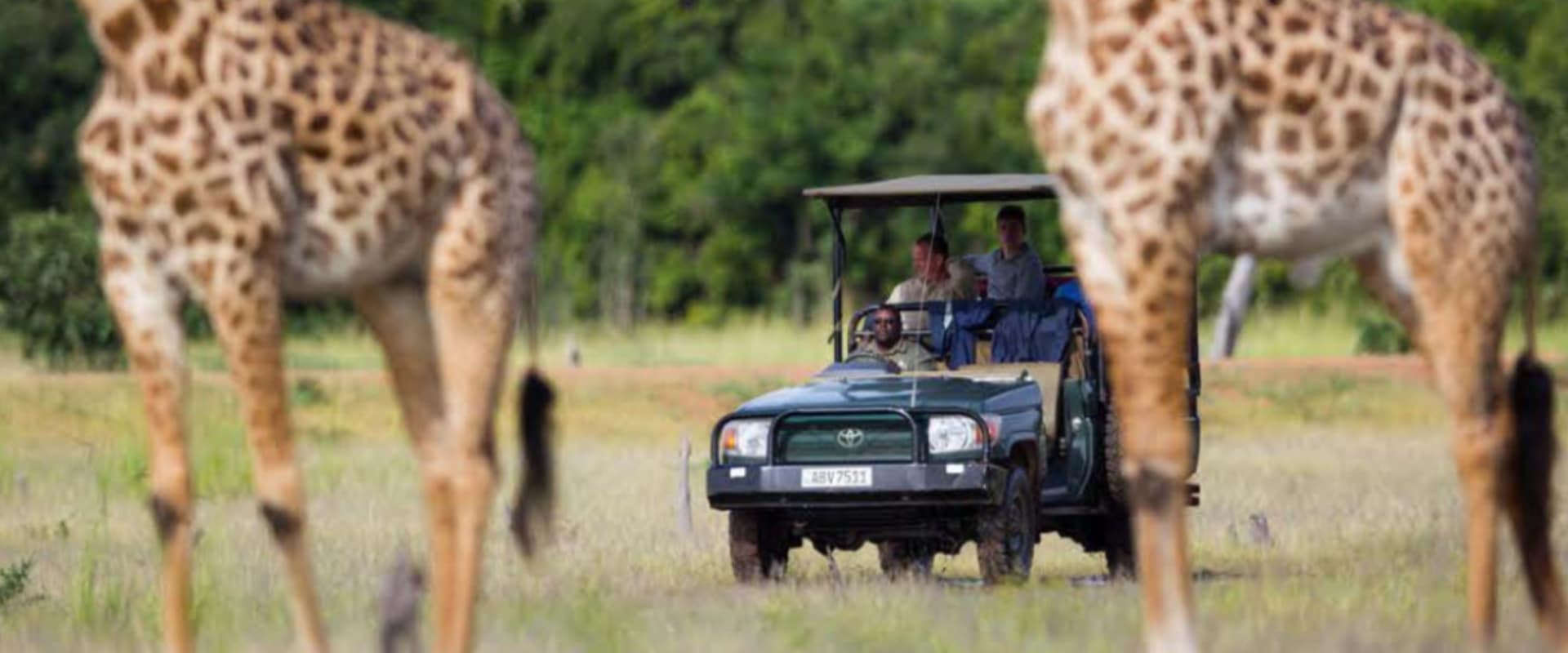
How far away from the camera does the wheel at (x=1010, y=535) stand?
1545 cm

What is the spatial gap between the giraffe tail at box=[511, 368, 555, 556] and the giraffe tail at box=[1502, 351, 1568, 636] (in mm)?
2860

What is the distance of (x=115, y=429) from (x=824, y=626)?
17.3 m

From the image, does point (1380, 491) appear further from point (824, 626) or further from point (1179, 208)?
point (1179, 208)

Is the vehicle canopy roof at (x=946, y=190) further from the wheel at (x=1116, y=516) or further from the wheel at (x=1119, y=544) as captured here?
the wheel at (x=1119, y=544)

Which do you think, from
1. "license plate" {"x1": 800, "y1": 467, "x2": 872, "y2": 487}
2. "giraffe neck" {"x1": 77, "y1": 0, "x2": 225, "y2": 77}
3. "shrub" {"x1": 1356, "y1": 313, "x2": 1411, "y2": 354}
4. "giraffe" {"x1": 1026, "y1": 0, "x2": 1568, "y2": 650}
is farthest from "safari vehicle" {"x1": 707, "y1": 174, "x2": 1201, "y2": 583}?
"shrub" {"x1": 1356, "y1": 313, "x2": 1411, "y2": 354}

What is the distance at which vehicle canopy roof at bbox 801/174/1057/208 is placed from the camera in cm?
1684

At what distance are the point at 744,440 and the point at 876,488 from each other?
0.82 metres

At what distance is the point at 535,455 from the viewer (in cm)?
890

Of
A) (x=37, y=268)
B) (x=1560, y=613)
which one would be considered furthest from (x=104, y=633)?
(x=37, y=268)

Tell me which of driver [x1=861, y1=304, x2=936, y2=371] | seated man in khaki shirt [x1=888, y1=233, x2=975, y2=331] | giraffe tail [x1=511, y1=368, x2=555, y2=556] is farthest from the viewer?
seated man in khaki shirt [x1=888, y1=233, x2=975, y2=331]

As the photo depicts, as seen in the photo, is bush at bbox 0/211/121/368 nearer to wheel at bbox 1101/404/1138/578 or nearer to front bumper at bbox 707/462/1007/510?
wheel at bbox 1101/404/1138/578

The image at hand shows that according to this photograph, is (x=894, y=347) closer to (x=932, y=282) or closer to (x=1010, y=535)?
(x=932, y=282)

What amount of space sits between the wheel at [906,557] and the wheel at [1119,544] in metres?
1.12

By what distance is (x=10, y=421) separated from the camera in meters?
27.8
